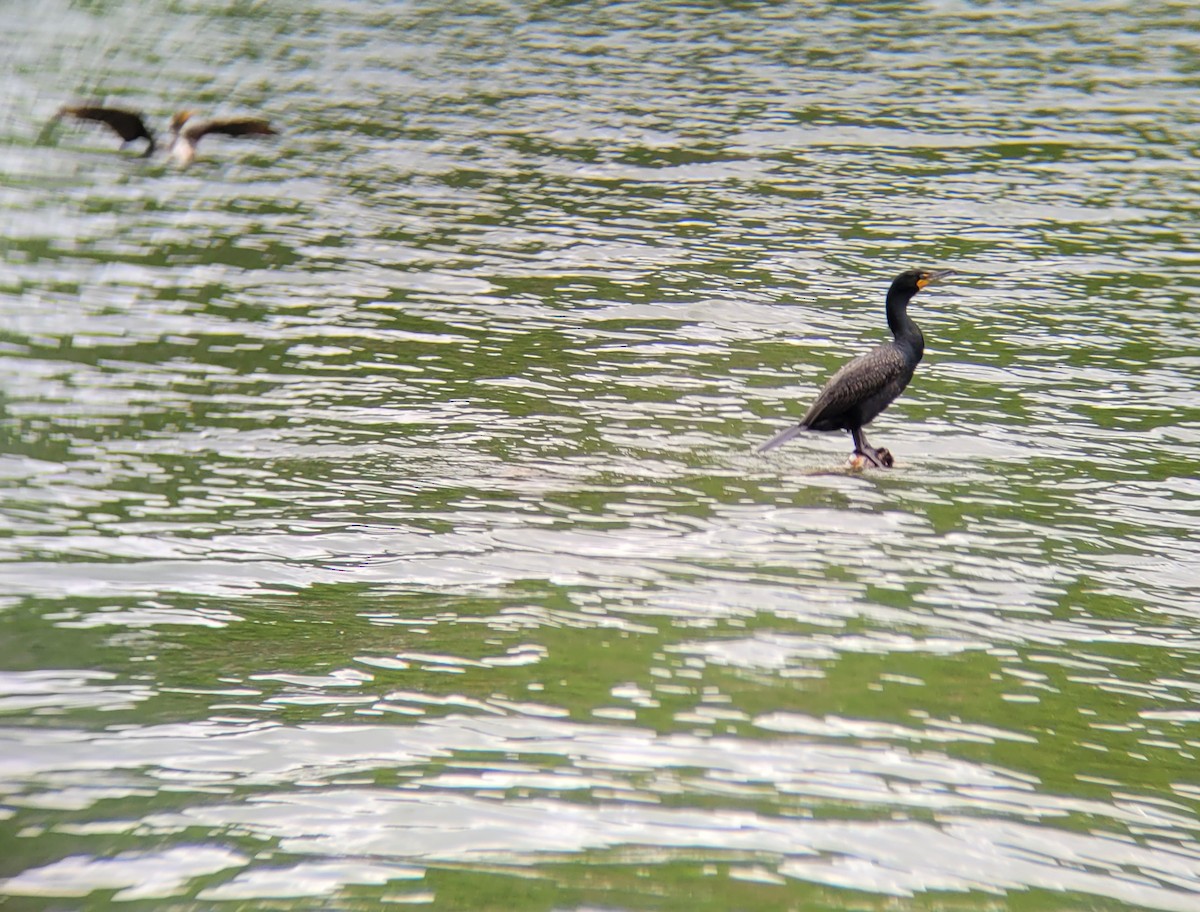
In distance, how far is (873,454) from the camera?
39.2ft

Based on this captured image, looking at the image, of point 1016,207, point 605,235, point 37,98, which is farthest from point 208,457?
point 37,98

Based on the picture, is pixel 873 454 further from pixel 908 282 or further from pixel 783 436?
pixel 908 282

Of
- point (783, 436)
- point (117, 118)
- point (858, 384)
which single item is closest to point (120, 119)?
point (117, 118)

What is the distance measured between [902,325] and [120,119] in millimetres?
14191

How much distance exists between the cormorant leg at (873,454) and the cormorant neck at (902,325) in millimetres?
1084

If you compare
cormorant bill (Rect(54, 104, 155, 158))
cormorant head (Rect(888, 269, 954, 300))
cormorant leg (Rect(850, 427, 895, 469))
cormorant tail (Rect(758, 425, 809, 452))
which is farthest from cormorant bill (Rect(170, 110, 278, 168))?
cormorant leg (Rect(850, 427, 895, 469))

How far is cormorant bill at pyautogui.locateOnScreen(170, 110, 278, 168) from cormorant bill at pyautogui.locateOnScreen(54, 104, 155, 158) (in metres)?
0.48

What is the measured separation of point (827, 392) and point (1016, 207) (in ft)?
31.1

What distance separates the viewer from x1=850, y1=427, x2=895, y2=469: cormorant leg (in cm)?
1191

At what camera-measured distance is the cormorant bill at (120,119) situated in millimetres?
22531

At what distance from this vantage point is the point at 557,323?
52.0ft

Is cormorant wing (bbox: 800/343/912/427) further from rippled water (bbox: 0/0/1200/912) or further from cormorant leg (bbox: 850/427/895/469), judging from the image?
rippled water (bbox: 0/0/1200/912)

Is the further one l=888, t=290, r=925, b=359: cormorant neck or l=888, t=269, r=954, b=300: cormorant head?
l=888, t=269, r=954, b=300: cormorant head

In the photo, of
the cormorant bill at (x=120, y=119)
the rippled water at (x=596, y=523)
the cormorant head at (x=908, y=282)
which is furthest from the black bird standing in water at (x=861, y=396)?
the cormorant bill at (x=120, y=119)
